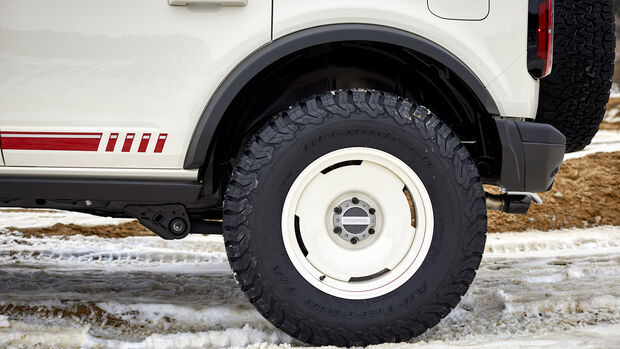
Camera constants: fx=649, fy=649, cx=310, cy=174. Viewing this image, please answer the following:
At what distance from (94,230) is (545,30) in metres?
4.34

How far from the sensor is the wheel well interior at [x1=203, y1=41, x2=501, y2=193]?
278 cm

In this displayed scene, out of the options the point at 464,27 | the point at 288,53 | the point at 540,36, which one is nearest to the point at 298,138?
the point at 288,53

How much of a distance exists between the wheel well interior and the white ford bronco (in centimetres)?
7

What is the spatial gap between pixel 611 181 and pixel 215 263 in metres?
4.08

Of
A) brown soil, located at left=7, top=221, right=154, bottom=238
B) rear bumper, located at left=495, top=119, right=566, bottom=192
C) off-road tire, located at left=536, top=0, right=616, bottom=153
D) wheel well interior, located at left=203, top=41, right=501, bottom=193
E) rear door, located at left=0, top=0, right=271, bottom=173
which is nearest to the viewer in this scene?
rear door, located at left=0, top=0, right=271, bottom=173

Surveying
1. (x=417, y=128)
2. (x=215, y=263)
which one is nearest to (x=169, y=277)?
(x=215, y=263)

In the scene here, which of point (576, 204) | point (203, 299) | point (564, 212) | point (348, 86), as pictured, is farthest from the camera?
point (576, 204)

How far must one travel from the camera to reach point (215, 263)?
4695 mm

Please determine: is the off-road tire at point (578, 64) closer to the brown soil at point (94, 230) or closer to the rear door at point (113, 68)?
the rear door at point (113, 68)

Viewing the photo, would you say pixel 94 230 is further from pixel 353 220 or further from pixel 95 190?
pixel 353 220

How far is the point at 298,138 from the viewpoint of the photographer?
2598mm

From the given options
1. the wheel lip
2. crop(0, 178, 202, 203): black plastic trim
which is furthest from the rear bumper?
crop(0, 178, 202, 203): black plastic trim

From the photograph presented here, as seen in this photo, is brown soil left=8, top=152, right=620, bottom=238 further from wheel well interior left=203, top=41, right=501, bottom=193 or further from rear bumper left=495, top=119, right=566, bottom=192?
rear bumper left=495, top=119, right=566, bottom=192

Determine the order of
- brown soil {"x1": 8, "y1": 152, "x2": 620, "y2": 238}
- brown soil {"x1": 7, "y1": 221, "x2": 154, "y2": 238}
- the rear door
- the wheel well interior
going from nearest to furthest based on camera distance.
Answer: the rear door → the wheel well interior → brown soil {"x1": 7, "y1": 221, "x2": 154, "y2": 238} → brown soil {"x1": 8, "y1": 152, "x2": 620, "y2": 238}
